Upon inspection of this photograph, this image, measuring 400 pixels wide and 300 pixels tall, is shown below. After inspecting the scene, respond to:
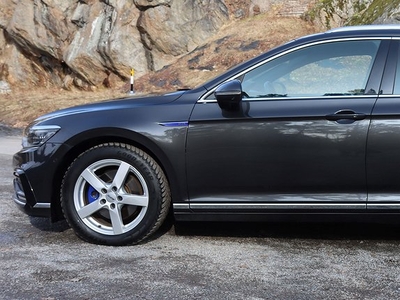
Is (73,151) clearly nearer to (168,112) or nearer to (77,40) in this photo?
(168,112)

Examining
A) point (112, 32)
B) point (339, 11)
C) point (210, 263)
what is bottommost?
point (112, 32)

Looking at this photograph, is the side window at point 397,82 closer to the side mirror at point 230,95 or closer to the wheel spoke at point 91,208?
the side mirror at point 230,95

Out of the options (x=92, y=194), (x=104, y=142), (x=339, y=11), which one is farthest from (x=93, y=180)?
(x=339, y=11)

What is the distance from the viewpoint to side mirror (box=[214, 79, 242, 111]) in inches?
163

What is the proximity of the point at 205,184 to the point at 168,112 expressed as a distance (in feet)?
2.03

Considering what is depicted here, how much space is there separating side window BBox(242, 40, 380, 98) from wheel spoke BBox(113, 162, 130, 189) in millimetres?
1076

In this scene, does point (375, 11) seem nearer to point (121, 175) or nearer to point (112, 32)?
point (112, 32)

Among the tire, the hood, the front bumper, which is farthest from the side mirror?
→ the front bumper

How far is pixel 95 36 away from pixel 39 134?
19.6 metres

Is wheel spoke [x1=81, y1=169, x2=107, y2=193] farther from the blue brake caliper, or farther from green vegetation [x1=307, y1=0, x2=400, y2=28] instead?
green vegetation [x1=307, y1=0, x2=400, y2=28]

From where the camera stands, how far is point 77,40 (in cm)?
2375

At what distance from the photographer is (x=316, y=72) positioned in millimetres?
4391

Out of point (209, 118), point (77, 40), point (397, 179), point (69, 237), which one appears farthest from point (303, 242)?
point (77, 40)

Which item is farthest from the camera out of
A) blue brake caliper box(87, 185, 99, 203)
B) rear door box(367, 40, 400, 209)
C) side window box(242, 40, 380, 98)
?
blue brake caliper box(87, 185, 99, 203)
